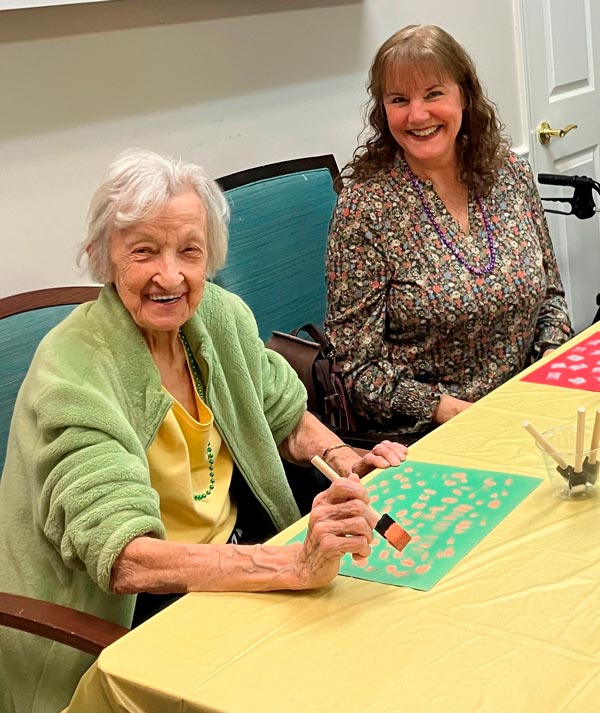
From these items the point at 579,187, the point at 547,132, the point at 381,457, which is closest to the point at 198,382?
the point at 381,457

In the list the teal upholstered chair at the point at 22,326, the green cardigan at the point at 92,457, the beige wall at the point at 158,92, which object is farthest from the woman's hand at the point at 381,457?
the beige wall at the point at 158,92

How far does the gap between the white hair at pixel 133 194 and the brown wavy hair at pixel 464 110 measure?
28.7 inches

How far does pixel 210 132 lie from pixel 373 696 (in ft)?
6.05

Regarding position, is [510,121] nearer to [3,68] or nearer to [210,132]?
[210,132]

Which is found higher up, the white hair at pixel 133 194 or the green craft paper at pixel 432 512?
the white hair at pixel 133 194

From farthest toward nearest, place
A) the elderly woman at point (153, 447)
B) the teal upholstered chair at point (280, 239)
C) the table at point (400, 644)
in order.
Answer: the teal upholstered chair at point (280, 239), the elderly woman at point (153, 447), the table at point (400, 644)

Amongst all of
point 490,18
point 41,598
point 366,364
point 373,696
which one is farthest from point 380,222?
point 490,18

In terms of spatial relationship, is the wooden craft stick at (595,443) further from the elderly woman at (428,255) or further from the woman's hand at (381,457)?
the elderly woman at (428,255)

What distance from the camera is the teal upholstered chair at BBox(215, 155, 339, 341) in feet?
8.20

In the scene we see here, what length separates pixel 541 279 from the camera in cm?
235

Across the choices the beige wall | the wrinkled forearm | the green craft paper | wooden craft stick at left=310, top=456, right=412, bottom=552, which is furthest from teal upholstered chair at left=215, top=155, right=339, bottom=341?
wooden craft stick at left=310, top=456, right=412, bottom=552

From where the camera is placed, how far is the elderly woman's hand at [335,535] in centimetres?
125

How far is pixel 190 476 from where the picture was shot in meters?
1.67

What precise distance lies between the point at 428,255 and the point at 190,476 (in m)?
0.83
